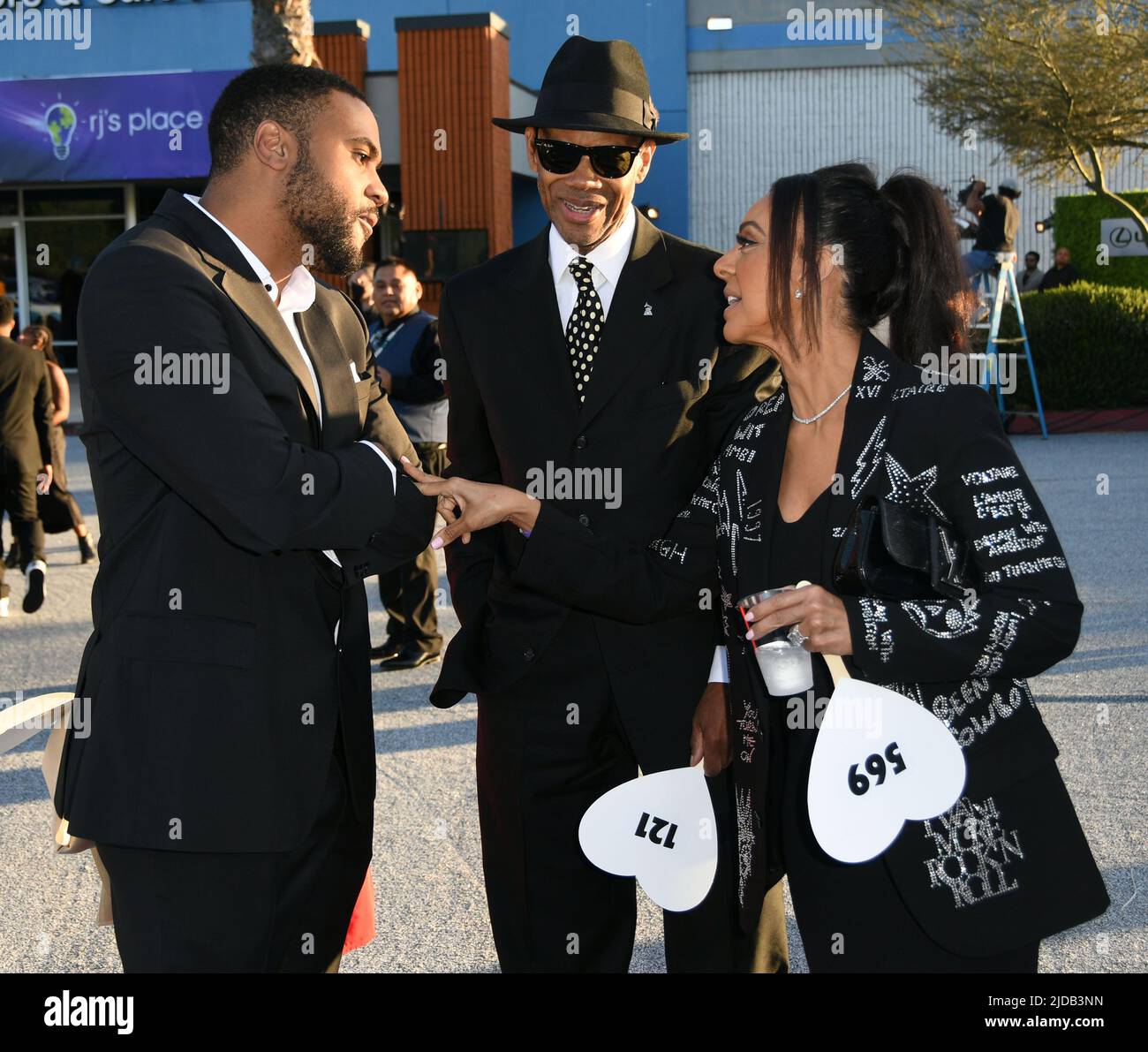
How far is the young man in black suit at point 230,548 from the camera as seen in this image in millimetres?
2410

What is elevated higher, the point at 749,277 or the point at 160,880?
the point at 749,277

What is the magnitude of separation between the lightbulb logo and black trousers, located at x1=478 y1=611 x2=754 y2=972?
69.7ft

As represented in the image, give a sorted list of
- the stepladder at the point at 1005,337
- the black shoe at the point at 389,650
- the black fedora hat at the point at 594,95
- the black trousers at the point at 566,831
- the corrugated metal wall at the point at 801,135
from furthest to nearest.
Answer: the corrugated metal wall at the point at 801,135 → the stepladder at the point at 1005,337 → the black shoe at the point at 389,650 → the black fedora hat at the point at 594,95 → the black trousers at the point at 566,831

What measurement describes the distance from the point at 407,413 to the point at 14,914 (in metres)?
4.23

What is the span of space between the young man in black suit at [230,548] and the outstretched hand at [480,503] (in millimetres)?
160

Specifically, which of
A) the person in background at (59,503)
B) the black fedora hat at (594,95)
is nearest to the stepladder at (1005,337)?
the person in background at (59,503)

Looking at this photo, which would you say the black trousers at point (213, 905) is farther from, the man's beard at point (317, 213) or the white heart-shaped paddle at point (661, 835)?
the man's beard at point (317, 213)

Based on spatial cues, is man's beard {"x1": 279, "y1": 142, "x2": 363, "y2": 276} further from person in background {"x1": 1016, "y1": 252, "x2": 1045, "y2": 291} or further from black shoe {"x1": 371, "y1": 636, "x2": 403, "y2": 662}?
person in background {"x1": 1016, "y1": 252, "x2": 1045, "y2": 291}

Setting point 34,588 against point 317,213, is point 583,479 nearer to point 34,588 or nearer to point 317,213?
point 317,213

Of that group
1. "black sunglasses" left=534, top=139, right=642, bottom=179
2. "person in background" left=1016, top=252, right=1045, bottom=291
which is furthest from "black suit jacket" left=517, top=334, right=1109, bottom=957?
"person in background" left=1016, top=252, right=1045, bottom=291

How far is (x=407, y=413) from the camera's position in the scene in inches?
322

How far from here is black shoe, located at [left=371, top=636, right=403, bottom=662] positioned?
7.83 metres
